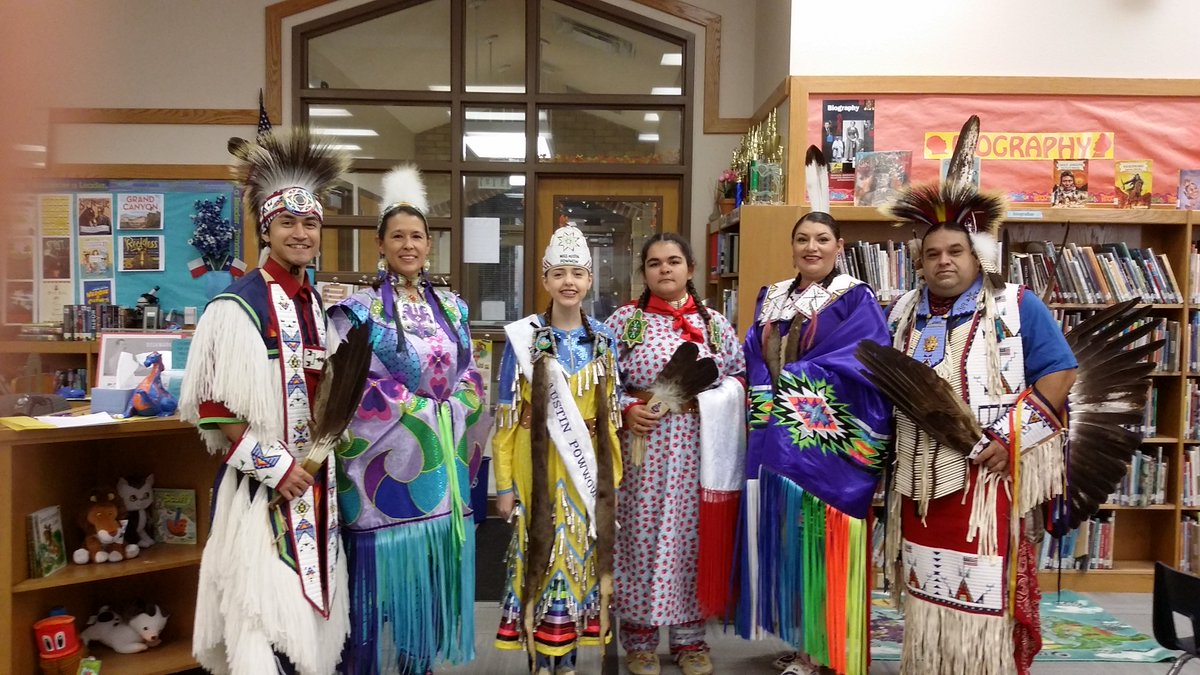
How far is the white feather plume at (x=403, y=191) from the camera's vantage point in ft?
8.18

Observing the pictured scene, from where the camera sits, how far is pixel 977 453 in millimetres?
2273

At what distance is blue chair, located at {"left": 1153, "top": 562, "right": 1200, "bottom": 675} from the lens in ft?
6.54

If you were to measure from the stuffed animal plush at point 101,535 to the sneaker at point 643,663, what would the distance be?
1.71 meters

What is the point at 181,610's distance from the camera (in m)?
2.74

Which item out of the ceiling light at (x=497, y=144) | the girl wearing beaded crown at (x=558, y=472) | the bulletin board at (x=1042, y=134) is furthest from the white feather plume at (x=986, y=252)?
the ceiling light at (x=497, y=144)

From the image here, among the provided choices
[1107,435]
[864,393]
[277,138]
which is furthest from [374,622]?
→ [1107,435]

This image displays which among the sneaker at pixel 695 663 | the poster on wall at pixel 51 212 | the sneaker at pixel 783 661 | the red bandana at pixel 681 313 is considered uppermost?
the poster on wall at pixel 51 212

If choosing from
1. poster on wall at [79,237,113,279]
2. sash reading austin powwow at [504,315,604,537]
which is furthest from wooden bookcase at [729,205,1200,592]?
poster on wall at [79,237,113,279]

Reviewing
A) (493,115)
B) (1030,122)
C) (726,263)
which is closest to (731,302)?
(726,263)

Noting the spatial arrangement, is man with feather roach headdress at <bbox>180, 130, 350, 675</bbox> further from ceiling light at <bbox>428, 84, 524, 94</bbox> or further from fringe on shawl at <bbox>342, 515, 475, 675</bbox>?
ceiling light at <bbox>428, 84, 524, 94</bbox>

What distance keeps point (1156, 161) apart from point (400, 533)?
13.4 ft

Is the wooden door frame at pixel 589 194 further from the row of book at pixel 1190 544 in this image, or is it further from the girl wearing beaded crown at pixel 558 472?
the row of book at pixel 1190 544

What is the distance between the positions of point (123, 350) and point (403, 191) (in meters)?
1.38

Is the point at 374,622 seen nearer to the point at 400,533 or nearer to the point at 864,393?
the point at 400,533
